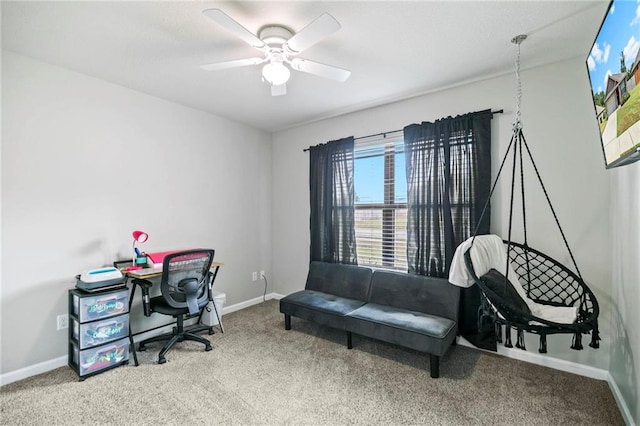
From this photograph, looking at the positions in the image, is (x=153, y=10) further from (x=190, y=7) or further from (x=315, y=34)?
(x=315, y=34)

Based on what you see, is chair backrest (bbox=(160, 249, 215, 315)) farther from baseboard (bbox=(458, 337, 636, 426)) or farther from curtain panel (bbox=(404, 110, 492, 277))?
baseboard (bbox=(458, 337, 636, 426))

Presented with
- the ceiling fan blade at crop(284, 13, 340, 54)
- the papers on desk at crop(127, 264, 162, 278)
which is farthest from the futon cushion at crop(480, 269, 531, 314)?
the papers on desk at crop(127, 264, 162, 278)

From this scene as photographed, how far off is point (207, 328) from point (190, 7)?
2952mm

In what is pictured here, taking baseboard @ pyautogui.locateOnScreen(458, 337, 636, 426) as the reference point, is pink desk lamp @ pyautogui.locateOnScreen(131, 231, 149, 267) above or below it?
above

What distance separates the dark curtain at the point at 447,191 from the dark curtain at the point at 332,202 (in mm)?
774

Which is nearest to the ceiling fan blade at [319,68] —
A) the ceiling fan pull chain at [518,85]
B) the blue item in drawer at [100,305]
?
the ceiling fan pull chain at [518,85]

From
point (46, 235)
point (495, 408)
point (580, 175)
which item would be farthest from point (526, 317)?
point (46, 235)

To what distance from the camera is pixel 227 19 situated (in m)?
1.53

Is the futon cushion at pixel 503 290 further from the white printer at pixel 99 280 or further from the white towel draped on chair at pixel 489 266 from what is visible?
the white printer at pixel 99 280

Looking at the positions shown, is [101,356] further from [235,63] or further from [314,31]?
[314,31]

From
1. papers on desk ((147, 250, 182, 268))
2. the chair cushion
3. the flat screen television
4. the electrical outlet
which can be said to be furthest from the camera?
papers on desk ((147, 250, 182, 268))

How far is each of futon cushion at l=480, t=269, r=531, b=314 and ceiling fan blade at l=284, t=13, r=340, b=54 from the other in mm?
1981

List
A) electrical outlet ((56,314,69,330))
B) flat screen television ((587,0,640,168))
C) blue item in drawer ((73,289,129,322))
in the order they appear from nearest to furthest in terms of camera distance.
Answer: flat screen television ((587,0,640,168)) → blue item in drawer ((73,289,129,322)) → electrical outlet ((56,314,69,330))

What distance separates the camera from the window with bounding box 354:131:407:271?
3.32 metres
